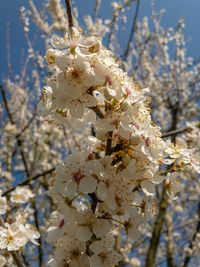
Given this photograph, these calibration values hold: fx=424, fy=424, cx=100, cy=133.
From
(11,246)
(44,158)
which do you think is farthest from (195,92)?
(11,246)

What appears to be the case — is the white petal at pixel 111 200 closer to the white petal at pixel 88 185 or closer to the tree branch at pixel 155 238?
the white petal at pixel 88 185

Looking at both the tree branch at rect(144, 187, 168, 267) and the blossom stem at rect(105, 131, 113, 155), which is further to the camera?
the tree branch at rect(144, 187, 168, 267)

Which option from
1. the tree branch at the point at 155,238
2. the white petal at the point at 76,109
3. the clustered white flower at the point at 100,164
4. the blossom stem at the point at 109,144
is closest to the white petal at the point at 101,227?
the clustered white flower at the point at 100,164

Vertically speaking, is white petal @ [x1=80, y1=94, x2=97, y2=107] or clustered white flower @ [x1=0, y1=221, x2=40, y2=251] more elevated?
white petal @ [x1=80, y1=94, x2=97, y2=107]

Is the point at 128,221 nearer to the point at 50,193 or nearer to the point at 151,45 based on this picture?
the point at 50,193

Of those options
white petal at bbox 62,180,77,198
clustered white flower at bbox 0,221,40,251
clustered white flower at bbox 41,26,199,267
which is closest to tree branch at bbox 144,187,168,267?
clustered white flower at bbox 0,221,40,251

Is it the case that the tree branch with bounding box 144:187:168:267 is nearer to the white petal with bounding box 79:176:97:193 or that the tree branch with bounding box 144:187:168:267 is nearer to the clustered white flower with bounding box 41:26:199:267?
the clustered white flower with bounding box 41:26:199:267

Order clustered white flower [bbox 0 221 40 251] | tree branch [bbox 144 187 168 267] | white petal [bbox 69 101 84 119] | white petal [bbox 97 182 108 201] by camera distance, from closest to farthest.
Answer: white petal [bbox 97 182 108 201] → white petal [bbox 69 101 84 119] → clustered white flower [bbox 0 221 40 251] → tree branch [bbox 144 187 168 267]

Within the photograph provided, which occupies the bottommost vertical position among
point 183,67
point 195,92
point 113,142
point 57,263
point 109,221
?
point 57,263

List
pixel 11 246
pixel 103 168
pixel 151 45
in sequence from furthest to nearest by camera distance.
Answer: pixel 151 45 < pixel 11 246 < pixel 103 168
